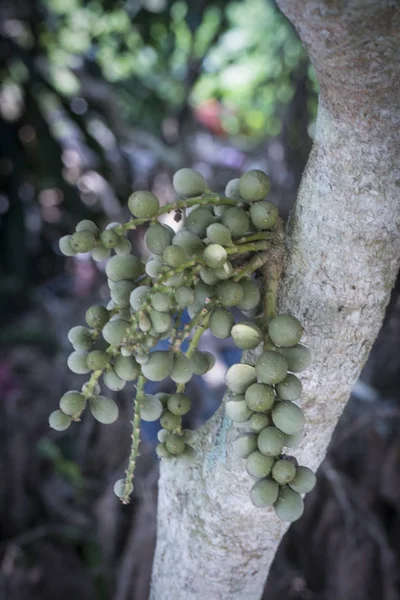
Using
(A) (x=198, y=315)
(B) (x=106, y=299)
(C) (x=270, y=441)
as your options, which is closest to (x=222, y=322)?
(A) (x=198, y=315)

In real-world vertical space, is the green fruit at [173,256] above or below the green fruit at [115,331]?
above

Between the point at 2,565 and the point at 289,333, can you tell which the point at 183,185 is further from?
the point at 2,565

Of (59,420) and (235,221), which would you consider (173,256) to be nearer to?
(235,221)

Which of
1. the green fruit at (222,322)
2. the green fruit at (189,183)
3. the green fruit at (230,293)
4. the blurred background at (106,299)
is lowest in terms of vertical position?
the blurred background at (106,299)

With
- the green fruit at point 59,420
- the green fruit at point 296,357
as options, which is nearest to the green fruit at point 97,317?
the green fruit at point 59,420

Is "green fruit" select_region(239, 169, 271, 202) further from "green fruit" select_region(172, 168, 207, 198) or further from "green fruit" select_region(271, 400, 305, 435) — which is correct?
"green fruit" select_region(271, 400, 305, 435)

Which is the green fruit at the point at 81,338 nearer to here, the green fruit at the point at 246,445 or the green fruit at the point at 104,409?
the green fruit at the point at 104,409

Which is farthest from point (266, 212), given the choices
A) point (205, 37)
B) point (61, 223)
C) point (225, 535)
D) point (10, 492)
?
point (61, 223)
